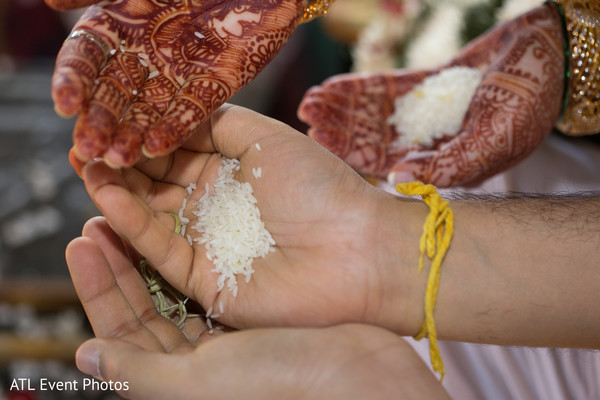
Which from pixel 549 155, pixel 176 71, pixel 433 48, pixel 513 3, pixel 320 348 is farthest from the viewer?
pixel 433 48

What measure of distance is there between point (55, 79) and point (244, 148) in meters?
0.40

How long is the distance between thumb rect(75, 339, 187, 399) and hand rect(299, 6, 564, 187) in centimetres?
79

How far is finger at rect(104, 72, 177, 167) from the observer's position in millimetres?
911

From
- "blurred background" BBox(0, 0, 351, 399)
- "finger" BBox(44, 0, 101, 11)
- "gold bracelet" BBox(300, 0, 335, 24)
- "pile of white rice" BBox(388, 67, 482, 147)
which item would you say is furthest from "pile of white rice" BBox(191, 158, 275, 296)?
"blurred background" BBox(0, 0, 351, 399)

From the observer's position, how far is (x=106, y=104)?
3.05ft

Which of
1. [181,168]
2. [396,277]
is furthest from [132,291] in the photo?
[396,277]

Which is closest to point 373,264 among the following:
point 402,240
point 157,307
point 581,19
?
point 402,240

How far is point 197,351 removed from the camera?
879 millimetres

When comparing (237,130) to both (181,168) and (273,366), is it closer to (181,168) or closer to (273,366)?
(181,168)

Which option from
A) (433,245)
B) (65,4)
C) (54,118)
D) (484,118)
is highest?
(65,4)

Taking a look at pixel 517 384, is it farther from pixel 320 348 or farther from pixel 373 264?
pixel 320 348

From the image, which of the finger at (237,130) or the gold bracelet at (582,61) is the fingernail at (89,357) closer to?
the finger at (237,130)

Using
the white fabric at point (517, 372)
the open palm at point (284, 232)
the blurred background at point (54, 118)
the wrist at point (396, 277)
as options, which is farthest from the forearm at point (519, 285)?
the blurred background at point (54, 118)

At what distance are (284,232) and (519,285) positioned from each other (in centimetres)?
49
